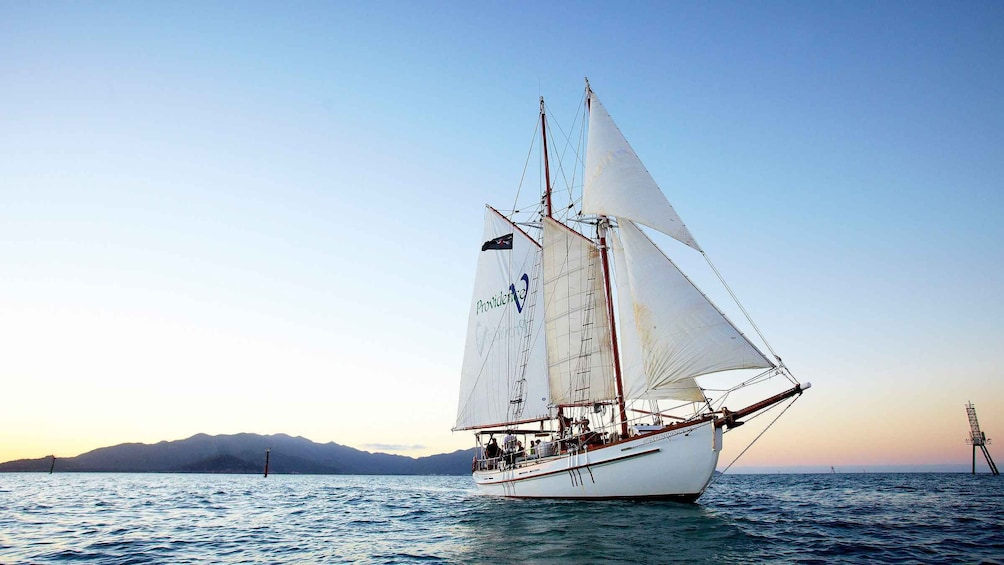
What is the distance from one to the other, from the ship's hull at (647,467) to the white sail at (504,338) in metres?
8.74

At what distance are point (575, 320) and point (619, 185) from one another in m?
10.9

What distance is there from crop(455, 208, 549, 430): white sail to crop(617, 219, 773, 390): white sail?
13199mm

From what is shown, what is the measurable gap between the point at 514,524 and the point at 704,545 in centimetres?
924

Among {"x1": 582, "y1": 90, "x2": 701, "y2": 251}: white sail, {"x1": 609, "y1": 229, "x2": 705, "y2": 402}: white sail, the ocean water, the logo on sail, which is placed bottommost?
the ocean water

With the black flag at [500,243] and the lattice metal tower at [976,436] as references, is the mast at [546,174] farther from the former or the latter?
the lattice metal tower at [976,436]

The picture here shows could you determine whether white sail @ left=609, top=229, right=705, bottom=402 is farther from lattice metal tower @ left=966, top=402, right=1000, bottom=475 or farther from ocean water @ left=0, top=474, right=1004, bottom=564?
lattice metal tower @ left=966, top=402, right=1000, bottom=475

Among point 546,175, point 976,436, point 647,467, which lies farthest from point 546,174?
point 976,436

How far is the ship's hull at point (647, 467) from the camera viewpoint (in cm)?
2761

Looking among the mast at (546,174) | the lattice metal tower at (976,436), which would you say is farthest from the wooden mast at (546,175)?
the lattice metal tower at (976,436)

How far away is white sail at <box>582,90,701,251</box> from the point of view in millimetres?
30391

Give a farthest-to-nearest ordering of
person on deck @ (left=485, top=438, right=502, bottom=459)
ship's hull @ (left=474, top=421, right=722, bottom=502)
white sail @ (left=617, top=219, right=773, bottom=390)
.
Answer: person on deck @ (left=485, top=438, right=502, bottom=459)
ship's hull @ (left=474, top=421, right=722, bottom=502)
white sail @ (left=617, top=219, right=773, bottom=390)

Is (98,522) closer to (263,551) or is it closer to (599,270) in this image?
(263,551)

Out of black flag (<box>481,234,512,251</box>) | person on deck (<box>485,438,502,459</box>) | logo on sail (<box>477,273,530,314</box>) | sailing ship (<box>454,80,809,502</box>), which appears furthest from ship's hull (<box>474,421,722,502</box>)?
black flag (<box>481,234,512,251</box>)

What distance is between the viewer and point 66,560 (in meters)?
16.5
